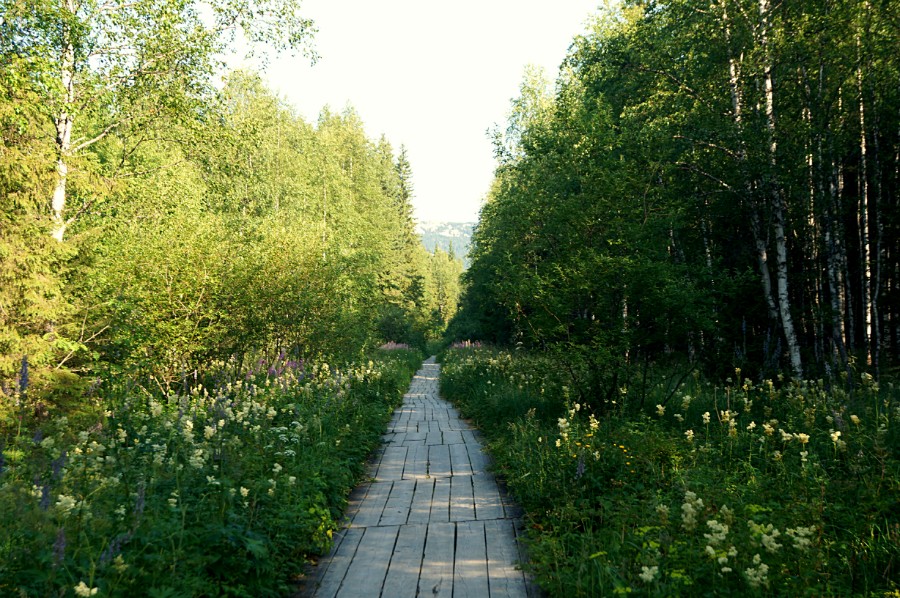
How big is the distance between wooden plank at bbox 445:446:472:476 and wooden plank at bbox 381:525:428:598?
2.03 m

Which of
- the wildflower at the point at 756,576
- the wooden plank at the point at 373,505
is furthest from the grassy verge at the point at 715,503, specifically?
the wooden plank at the point at 373,505

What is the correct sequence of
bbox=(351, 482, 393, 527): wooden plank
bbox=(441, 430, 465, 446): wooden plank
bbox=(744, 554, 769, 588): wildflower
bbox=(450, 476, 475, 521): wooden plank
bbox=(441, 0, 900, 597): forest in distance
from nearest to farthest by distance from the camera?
bbox=(744, 554, 769, 588): wildflower → bbox=(441, 0, 900, 597): forest in distance → bbox=(351, 482, 393, 527): wooden plank → bbox=(450, 476, 475, 521): wooden plank → bbox=(441, 430, 465, 446): wooden plank

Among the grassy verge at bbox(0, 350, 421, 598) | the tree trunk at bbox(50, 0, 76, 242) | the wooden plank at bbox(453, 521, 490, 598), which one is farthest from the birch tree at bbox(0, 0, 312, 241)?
the wooden plank at bbox(453, 521, 490, 598)

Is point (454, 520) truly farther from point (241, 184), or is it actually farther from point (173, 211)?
point (241, 184)

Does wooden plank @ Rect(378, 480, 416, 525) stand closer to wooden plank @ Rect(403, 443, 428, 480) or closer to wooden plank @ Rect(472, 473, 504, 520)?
wooden plank @ Rect(403, 443, 428, 480)

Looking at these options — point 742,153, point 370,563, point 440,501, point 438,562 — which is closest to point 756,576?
point 438,562

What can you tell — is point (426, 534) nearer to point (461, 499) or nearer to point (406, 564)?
point (406, 564)

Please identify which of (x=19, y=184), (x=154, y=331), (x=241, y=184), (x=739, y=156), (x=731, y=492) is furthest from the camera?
(x=241, y=184)

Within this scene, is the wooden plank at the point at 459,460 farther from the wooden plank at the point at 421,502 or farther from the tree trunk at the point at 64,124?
the tree trunk at the point at 64,124

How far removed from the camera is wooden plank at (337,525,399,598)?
3834mm

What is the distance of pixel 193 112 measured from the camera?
11203 mm

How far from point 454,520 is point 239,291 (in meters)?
7.30

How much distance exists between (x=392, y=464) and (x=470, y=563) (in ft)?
11.2

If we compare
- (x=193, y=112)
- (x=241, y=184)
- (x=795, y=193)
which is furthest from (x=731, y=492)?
(x=241, y=184)
